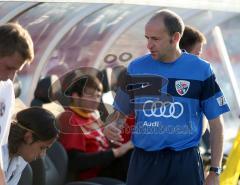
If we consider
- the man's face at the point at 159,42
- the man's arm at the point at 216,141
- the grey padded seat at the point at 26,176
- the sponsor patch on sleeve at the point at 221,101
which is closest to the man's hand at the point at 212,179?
the man's arm at the point at 216,141

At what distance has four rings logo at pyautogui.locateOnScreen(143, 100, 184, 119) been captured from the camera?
4.65m

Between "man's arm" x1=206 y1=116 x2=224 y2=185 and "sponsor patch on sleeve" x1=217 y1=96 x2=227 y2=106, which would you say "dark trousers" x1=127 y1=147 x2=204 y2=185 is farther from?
"sponsor patch on sleeve" x1=217 y1=96 x2=227 y2=106

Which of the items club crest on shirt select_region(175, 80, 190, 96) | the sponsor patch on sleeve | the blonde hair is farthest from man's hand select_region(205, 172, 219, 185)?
the blonde hair

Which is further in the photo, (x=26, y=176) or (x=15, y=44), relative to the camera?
(x=26, y=176)

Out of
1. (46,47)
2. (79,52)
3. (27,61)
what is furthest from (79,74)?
(27,61)

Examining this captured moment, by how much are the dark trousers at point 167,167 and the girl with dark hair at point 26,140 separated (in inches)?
20.0

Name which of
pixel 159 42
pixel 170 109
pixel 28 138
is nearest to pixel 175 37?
pixel 159 42

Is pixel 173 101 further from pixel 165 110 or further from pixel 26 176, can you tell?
pixel 26 176

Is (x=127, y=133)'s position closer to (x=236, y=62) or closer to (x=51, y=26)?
(x=51, y=26)

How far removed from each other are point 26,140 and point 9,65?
737 mm

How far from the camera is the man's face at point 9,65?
3889 mm

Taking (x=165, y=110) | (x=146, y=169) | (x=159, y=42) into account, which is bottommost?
(x=146, y=169)

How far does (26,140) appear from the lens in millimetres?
4527

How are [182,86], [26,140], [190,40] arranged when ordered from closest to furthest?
[26,140] → [182,86] → [190,40]
